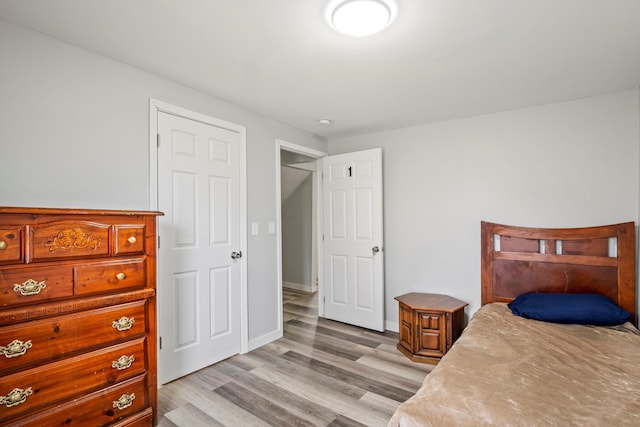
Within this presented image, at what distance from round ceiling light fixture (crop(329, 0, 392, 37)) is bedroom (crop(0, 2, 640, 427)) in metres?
1.45

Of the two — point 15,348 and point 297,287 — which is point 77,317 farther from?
point 297,287

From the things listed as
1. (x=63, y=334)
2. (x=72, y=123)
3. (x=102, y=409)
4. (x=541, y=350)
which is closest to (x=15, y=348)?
(x=63, y=334)

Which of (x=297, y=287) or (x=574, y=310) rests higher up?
(x=574, y=310)

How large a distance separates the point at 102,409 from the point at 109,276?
0.70 m

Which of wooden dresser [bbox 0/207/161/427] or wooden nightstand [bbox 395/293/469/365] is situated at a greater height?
wooden dresser [bbox 0/207/161/427]

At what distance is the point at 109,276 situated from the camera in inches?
68.5

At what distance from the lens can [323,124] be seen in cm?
356

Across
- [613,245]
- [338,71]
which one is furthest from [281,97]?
[613,245]

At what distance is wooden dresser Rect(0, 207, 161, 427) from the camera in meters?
1.42

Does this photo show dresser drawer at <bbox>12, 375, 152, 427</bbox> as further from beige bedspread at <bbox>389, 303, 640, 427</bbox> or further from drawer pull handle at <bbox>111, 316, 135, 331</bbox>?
beige bedspread at <bbox>389, 303, 640, 427</bbox>

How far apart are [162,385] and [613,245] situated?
12.6ft

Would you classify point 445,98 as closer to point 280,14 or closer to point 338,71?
point 338,71

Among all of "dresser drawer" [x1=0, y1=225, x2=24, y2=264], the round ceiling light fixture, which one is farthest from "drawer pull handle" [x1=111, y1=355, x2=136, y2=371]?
the round ceiling light fixture

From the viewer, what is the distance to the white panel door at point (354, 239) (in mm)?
3689
